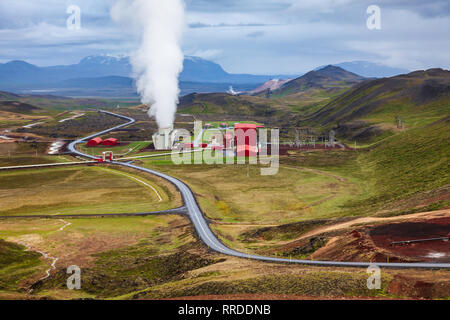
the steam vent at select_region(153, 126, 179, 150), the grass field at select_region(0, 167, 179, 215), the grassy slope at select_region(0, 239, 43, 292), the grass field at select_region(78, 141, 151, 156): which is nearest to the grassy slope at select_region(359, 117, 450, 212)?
the grass field at select_region(0, 167, 179, 215)

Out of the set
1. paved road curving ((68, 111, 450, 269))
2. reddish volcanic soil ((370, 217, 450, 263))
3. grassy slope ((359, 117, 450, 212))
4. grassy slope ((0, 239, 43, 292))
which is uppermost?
grassy slope ((359, 117, 450, 212))

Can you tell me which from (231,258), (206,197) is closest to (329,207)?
(206,197)

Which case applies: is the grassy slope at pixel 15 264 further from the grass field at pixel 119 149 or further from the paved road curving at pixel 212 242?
the grass field at pixel 119 149

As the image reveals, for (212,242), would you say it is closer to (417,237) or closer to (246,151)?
(417,237)

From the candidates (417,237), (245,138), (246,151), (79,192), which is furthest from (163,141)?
(417,237)

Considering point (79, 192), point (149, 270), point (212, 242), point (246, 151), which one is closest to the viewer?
point (149, 270)

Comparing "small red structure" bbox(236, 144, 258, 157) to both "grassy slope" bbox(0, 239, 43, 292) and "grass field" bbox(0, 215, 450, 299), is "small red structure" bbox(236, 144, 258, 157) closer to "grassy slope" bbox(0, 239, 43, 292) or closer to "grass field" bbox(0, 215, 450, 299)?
"grass field" bbox(0, 215, 450, 299)
